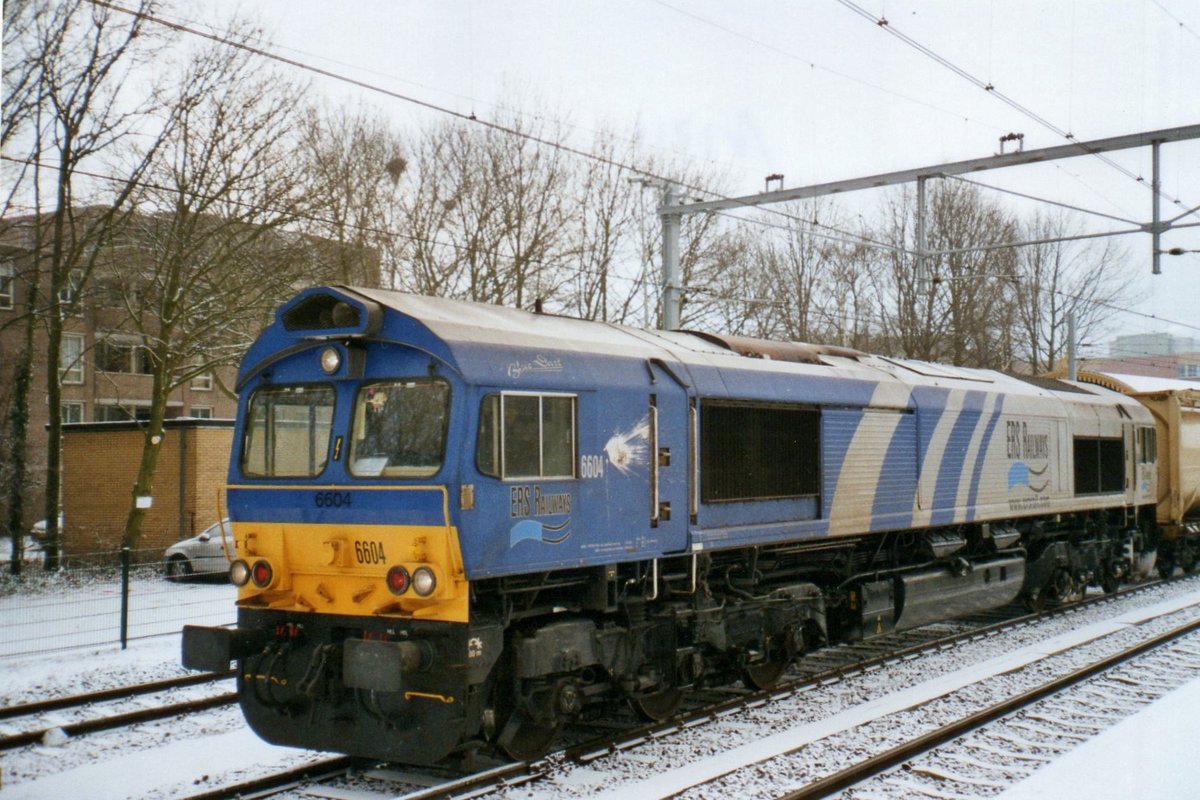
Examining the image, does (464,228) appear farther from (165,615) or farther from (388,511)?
(388,511)

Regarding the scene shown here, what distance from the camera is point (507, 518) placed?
7.40m

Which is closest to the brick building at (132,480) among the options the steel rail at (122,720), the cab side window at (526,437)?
the steel rail at (122,720)

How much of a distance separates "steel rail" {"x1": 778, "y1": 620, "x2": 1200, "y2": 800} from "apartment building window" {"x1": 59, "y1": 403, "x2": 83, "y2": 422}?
3109cm

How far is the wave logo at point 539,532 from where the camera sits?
746cm

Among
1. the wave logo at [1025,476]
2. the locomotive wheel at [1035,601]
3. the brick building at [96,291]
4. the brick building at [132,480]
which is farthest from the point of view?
the brick building at [132,480]

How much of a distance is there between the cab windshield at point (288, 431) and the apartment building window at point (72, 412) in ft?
95.0

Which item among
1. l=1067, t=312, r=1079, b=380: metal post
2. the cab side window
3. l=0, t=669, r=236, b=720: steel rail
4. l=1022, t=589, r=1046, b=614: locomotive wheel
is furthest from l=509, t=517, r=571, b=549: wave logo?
l=1067, t=312, r=1079, b=380: metal post

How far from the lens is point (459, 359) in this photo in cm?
725

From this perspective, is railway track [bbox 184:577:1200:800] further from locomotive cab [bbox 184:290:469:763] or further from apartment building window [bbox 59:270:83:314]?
apartment building window [bbox 59:270:83:314]

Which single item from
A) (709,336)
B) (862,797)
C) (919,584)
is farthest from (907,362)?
(862,797)

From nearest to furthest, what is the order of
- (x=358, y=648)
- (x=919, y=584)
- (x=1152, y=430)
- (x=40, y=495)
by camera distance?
(x=358, y=648) → (x=919, y=584) → (x=1152, y=430) → (x=40, y=495)

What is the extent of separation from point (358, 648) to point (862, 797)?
3575mm

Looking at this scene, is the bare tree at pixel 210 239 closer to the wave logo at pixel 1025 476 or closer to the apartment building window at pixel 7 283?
the apartment building window at pixel 7 283

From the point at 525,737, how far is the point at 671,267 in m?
10.8
